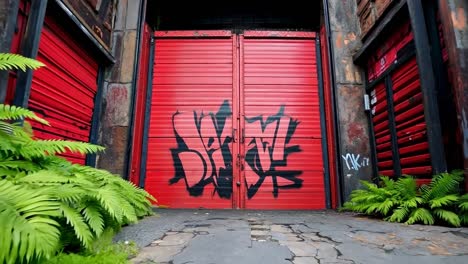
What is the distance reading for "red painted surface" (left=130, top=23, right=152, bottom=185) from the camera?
19.6 ft

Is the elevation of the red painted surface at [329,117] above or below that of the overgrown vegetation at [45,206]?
above

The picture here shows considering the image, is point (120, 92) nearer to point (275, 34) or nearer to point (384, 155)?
point (275, 34)

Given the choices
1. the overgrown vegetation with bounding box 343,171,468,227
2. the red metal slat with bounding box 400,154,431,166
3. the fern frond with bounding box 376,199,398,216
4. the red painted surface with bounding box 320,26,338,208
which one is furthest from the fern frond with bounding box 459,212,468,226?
the red painted surface with bounding box 320,26,338,208

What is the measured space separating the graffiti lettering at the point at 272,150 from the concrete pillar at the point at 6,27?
14.3 ft

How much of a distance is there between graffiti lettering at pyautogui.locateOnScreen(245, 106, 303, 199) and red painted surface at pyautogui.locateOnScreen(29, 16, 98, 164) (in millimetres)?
3421

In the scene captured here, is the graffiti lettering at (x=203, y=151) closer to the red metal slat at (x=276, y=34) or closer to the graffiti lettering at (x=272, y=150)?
the graffiti lettering at (x=272, y=150)

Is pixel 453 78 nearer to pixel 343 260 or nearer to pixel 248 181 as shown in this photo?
pixel 343 260

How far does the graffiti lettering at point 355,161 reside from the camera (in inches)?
223

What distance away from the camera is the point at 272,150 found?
6.24 meters

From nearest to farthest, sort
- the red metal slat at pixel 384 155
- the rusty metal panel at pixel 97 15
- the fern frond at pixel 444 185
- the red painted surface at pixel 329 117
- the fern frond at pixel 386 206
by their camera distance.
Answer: the fern frond at pixel 444 185
the fern frond at pixel 386 206
the rusty metal panel at pixel 97 15
the red metal slat at pixel 384 155
the red painted surface at pixel 329 117

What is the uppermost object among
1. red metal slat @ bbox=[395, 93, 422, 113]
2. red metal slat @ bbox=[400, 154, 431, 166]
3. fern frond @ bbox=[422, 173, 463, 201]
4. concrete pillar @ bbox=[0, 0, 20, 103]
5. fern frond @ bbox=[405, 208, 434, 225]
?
concrete pillar @ bbox=[0, 0, 20, 103]

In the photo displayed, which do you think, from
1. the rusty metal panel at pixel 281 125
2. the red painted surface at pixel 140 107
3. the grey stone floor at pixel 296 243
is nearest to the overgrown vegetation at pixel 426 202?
the grey stone floor at pixel 296 243

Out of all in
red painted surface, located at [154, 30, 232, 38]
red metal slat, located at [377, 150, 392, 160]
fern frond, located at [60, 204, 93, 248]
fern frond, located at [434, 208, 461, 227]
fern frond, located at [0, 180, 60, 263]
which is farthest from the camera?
red painted surface, located at [154, 30, 232, 38]

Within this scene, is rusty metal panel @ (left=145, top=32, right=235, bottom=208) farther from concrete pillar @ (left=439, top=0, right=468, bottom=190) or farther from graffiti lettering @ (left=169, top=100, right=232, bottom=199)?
concrete pillar @ (left=439, top=0, right=468, bottom=190)
